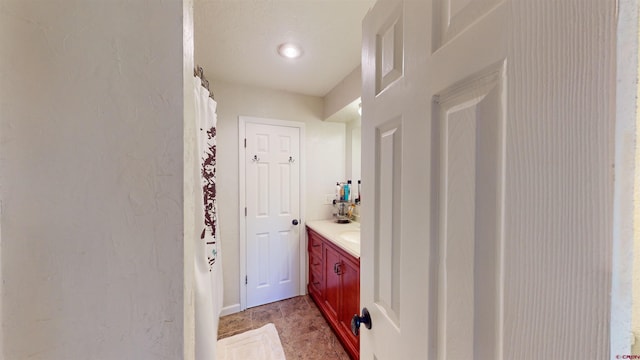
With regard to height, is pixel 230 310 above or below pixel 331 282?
below

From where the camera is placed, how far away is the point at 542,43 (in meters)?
0.27

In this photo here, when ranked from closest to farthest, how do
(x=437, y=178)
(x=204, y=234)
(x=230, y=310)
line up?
1. (x=437, y=178)
2. (x=204, y=234)
3. (x=230, y=310)

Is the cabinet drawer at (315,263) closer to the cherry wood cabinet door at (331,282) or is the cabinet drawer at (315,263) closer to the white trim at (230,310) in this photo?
the cherry wood cabinet door at (331,282)

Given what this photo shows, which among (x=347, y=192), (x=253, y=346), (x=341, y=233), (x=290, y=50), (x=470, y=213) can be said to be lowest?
(x=253, y=346)

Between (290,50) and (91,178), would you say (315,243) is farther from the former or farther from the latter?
(91,178)

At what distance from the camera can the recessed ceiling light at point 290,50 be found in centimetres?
158

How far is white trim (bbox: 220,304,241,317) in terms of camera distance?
7.05ft

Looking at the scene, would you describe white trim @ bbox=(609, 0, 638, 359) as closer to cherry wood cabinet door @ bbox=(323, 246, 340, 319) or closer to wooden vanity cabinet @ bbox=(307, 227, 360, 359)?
wooden vanity cabinet @ bbox=(307, 227, 360, 359)

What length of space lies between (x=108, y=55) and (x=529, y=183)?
72 cm

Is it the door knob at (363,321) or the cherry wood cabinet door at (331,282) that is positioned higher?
the door knob at (363,321)

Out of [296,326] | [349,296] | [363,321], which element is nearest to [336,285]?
[349,296]

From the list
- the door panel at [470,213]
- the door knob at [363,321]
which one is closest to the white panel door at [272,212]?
the door knob at [363,321]

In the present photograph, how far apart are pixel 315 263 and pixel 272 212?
68 centimetres

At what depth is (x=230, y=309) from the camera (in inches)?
85.7
